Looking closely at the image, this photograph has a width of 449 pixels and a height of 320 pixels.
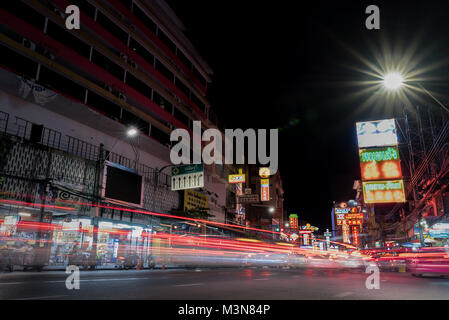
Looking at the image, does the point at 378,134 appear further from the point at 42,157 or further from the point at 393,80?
the point at 42,157

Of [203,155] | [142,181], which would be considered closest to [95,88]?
[142,181]

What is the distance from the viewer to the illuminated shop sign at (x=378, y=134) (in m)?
25.7

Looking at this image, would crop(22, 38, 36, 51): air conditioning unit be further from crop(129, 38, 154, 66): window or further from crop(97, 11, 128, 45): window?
crop(129, 38, 154, 66): window

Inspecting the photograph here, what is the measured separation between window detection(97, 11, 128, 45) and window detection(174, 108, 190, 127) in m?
9.96

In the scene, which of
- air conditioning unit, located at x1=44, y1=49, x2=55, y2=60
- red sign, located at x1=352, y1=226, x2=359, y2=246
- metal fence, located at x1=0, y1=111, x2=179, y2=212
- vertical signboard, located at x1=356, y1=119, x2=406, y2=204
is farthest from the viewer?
red sign, located at x1=352, y1=226, x2=359, y2=246

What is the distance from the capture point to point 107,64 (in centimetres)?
2917

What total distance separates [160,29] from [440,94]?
29.1 metres

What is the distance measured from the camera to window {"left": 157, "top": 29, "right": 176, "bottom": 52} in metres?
38.6

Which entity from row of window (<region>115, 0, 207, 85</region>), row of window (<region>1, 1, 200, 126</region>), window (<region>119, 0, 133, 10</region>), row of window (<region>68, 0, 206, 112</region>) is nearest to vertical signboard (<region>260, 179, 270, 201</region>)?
row of window (<region>115, 0, 207, 85</region>)

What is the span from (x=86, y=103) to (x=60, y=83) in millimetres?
2421

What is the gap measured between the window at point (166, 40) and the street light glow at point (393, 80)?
29.5m

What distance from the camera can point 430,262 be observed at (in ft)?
60.6

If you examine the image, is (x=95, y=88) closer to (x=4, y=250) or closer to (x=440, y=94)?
(x=4, y=250)

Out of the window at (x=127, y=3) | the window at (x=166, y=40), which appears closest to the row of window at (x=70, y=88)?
the window at (x=127, y=3)
